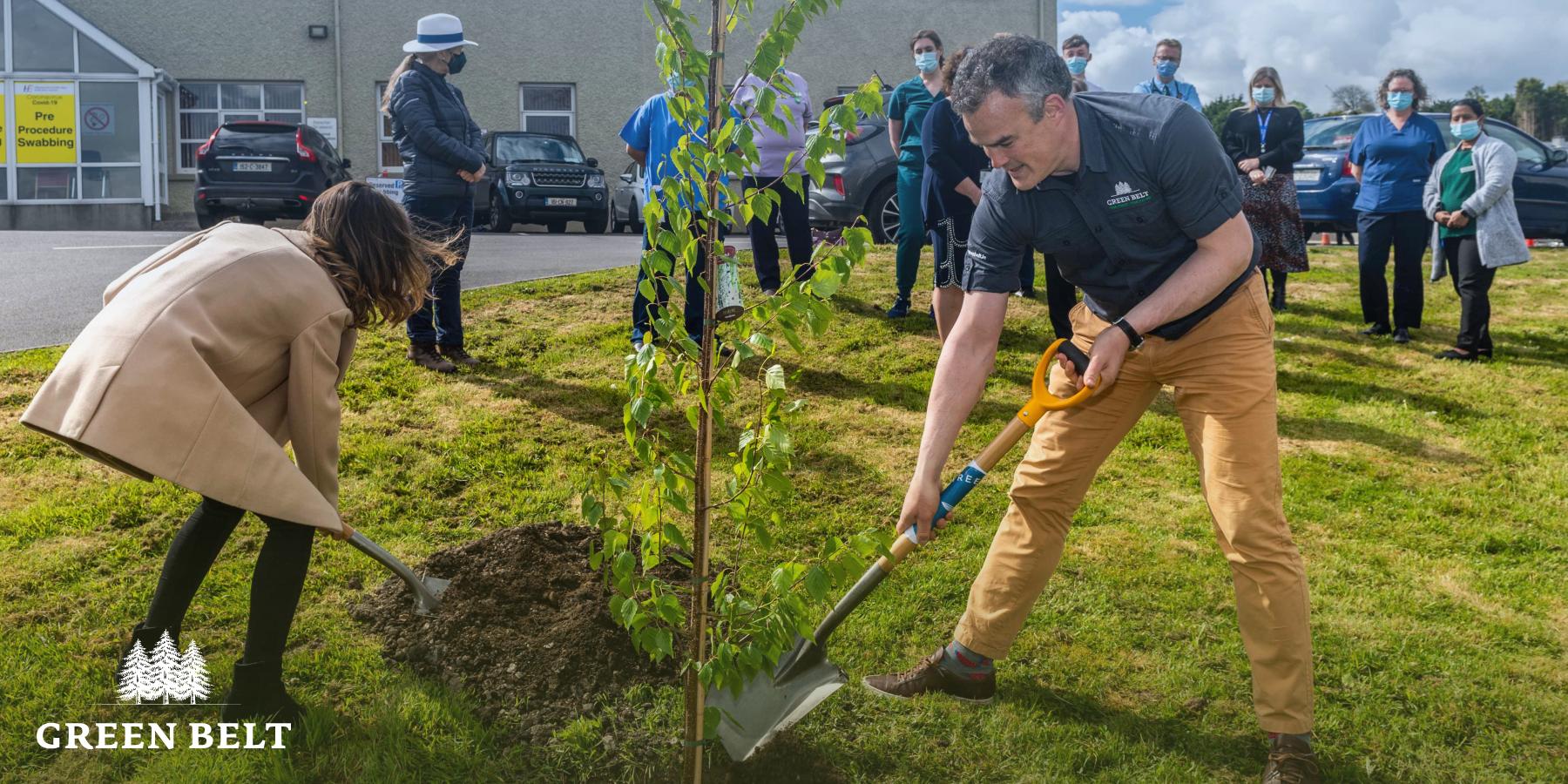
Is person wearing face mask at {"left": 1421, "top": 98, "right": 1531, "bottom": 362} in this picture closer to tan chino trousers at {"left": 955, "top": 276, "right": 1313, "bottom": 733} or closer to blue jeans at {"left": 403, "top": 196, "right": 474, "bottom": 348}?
tan chino trousers at {"left": 955, "top": 276, "right": 1313, "bottom": 733}

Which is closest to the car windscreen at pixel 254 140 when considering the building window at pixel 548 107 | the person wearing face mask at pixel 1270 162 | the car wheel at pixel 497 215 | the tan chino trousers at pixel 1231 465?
the car wheel at pixel 497 215

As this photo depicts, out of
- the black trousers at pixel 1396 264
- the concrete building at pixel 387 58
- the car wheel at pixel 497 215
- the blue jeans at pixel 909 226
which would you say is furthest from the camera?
the concrete building at pixel 387 58

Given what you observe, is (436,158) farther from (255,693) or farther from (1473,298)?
(1473,298)

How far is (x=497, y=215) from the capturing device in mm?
17516

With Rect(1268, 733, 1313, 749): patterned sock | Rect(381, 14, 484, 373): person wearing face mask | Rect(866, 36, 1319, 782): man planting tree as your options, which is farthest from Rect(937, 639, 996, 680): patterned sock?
Rect(381, 14, 484, 373): person wearing face mask

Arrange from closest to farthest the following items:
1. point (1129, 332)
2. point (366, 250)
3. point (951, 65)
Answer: point (1129, 332)
point (366, 250)
point (951, 65)

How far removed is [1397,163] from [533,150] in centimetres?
1286

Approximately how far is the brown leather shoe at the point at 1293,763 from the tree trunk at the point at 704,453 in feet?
4.65

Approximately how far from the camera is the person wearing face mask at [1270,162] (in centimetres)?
806

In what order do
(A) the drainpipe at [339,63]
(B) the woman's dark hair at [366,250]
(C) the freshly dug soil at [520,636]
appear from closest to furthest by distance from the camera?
(B) the woman's dark hair at [366,250]
(C) the freshly dug soil at [520,636]
(A) the drainpipe at [339,63]

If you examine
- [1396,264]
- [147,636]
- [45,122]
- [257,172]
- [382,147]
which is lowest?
[147,636]

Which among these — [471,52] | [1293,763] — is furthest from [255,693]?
[471,52]

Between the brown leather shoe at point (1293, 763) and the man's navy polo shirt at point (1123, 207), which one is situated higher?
the man's navy polo shirt at point (1123, 207)

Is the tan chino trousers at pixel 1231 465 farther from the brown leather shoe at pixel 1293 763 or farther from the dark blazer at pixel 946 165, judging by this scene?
the dark blazer at pixel 946 165
